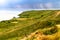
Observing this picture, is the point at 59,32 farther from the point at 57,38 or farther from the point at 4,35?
the point at 4,35

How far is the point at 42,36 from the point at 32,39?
3450mm

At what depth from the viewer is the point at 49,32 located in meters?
72.0

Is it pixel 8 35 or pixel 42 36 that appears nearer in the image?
pixel 42 36

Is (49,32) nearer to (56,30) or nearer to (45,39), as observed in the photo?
(56,30)

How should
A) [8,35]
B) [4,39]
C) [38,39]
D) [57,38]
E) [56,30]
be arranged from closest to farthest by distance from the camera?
[57,38] → [38,39] → [56,30] → [4,39] → [8,35]

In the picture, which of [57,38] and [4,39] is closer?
[57,38]

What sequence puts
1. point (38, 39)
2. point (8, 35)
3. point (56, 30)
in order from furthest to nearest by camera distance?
1. point (8, 35)
2. point (56, 30)
3. point (38, 39)

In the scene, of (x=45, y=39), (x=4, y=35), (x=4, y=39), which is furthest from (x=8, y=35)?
(x=45, y=39)

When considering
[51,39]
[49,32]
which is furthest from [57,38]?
[49,32]

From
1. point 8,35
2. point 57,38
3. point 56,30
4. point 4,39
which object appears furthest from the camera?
point 8,35

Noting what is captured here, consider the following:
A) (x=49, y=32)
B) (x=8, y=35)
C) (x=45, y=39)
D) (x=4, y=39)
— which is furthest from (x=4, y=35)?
(x=45, y=39)

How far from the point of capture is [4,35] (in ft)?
318

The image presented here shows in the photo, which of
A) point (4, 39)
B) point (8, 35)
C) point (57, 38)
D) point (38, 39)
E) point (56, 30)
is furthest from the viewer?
point (8, 35)

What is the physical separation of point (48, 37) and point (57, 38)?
13.0ft
